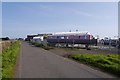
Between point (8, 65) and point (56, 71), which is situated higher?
point (8, 65)

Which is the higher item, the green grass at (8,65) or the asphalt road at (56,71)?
the green grass at (8,65)

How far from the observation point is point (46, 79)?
14.0 m

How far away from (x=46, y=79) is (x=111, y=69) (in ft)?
18.0

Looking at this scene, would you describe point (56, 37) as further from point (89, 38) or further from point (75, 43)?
point (89, 38)

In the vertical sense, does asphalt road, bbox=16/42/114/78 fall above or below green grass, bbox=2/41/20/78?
below

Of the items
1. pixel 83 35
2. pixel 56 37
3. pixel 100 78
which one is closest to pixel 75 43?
pixel 83 35

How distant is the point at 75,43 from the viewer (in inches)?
2520

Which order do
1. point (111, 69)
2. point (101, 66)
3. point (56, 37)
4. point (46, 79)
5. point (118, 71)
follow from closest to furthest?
1. point (46, 79)
2. point (118, 71)
3. point (111, 69)
4. point (101, 66)
5. point (56, 37)

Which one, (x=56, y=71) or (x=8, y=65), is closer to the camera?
(x=56, y=71)

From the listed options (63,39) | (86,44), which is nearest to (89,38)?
(86,44)

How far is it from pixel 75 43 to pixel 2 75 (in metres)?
49.7

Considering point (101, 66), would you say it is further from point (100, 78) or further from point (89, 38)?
point (89, 38)

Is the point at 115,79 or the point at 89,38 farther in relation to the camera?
the point at 89,38

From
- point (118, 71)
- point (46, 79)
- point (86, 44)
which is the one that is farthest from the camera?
point (86, 44)
